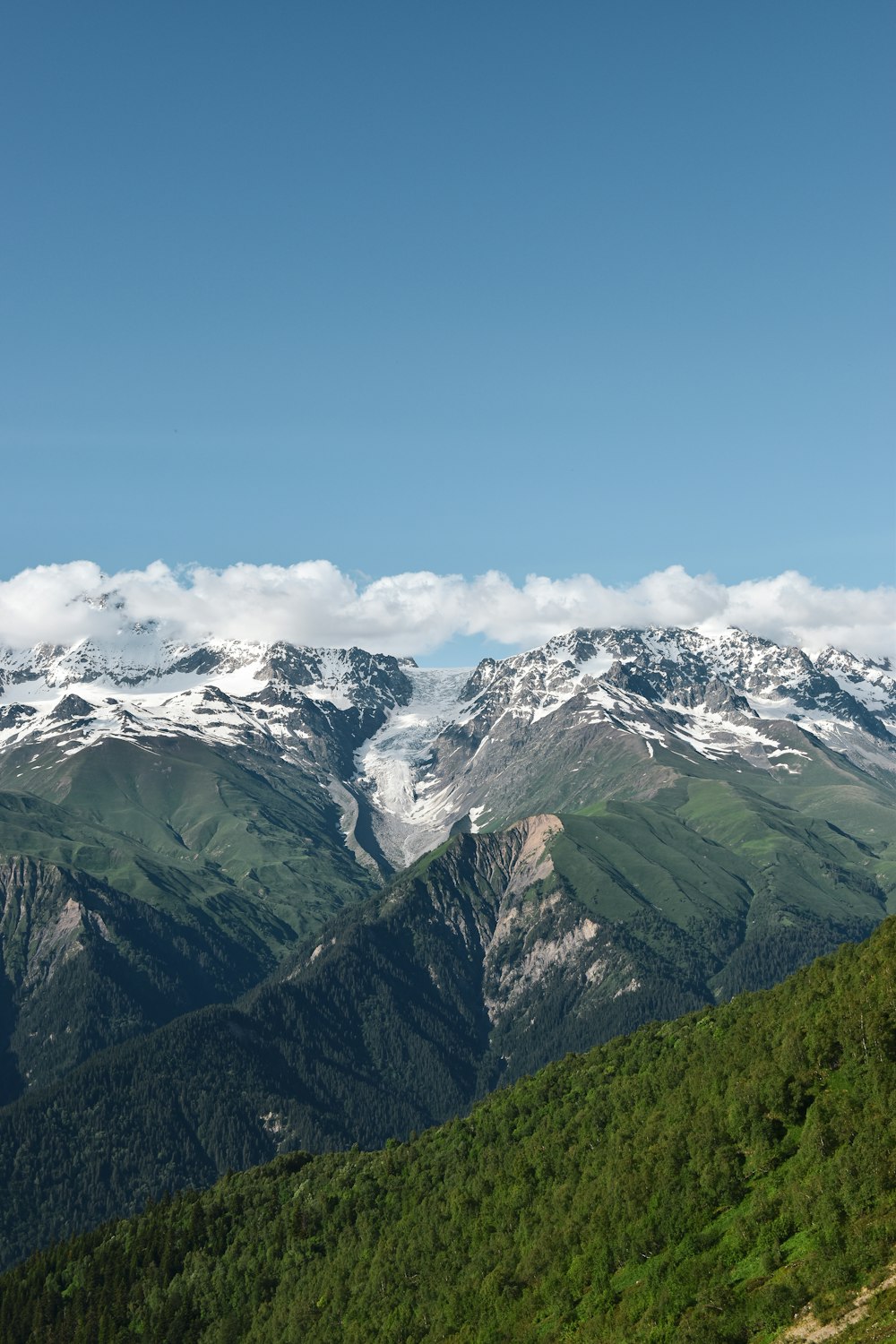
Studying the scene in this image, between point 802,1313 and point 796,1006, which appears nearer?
point 802,1313

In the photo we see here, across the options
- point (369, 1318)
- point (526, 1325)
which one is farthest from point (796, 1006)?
point (369, 1318)

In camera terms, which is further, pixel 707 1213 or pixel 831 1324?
pixel 707 1213

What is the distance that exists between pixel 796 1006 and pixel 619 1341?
2263 inches

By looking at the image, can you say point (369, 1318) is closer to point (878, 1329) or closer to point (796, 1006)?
point (796, 1006)

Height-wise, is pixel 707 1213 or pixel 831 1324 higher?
pixel 831 1324

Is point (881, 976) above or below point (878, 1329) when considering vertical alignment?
above

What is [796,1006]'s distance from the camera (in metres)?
176

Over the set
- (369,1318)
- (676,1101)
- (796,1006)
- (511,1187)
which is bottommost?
(369,1318)

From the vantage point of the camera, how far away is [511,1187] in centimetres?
19712

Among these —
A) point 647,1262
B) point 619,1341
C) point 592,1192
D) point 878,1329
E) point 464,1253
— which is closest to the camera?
point 878,1329

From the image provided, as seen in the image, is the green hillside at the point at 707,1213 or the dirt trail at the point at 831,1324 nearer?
the dirt trail at the point at 831,1324

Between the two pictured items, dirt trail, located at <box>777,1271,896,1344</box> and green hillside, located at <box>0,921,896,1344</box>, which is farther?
green hillside, located at <box>0,921,896,1344</box>

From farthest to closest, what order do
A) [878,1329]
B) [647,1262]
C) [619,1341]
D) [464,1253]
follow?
1. [464,1253]
2. [647,1262]
3. [619,1341]
4. [878,1329]

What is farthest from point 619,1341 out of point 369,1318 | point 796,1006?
point 369,1318
